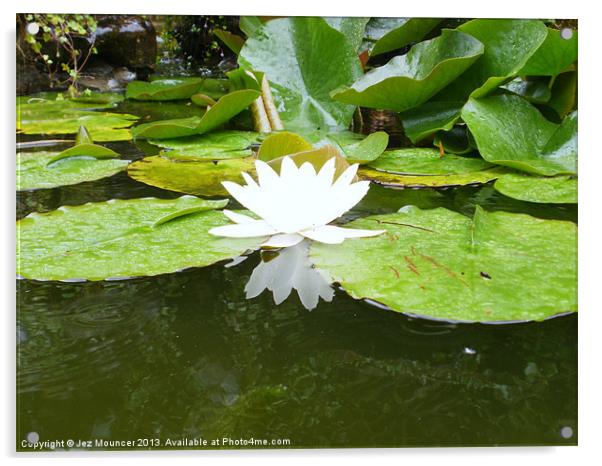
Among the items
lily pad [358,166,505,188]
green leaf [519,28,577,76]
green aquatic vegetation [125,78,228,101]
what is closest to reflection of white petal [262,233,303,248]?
lily pad [358,166,505,188]

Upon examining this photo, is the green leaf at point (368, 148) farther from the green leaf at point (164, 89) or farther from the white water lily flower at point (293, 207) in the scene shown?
the green leaf at point (164, 89)

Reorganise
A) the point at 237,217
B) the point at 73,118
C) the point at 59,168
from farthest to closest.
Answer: the point at 73,118, the point at 59,168, the point at 237,217

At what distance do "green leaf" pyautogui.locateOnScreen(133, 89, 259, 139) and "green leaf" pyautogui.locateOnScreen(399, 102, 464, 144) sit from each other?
327mm

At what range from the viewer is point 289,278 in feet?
2.62

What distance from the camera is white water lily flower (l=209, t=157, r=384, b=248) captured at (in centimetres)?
87

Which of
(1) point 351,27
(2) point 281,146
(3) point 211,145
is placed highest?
(1) point 351,27

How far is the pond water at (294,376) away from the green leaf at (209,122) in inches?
27.1

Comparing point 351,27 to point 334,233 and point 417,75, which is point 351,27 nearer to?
point 417,75

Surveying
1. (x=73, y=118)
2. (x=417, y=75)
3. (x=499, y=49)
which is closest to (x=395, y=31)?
(x=417, y=75)

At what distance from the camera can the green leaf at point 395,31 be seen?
1.26 meters

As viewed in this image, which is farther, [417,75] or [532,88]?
[532,88]

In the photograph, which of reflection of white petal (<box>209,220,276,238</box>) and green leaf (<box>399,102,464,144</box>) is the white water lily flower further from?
green leaf (<box>399,102,464,144</box>)

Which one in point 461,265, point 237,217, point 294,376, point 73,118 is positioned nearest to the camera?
point 294,376

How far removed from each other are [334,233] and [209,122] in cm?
62
